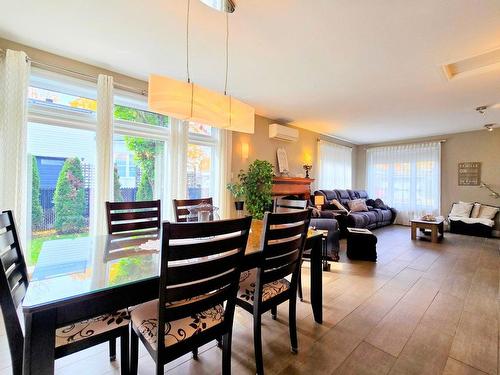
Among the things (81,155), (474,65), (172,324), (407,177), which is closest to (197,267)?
(172,324)

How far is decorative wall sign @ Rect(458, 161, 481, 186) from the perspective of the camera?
592 cm

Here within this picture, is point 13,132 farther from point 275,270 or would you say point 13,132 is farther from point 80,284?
point 275,270

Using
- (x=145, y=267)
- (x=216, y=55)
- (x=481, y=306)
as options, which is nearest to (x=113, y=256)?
(x=145, y=267)

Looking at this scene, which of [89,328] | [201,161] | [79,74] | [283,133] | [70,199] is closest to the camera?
[89,328]

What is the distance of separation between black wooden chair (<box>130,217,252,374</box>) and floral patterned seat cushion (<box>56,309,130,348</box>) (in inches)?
3.1

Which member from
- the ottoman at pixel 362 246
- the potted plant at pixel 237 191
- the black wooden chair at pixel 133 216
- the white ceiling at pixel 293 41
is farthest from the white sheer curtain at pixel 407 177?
the black wooden chair at pixel 133 216

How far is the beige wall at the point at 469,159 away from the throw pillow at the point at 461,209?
345 mm

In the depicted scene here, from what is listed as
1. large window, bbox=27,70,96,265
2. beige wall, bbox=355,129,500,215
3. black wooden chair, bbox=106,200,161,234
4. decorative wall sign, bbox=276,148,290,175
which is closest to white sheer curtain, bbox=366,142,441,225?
beige wall, bbox=355,129,500,215

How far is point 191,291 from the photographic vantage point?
3.56 feet

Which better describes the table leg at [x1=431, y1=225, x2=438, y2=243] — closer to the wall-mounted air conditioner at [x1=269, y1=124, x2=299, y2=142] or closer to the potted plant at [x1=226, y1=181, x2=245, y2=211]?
the wall-mounted air conditioner at [x1=269, y1=124, x2=299, y2=142]

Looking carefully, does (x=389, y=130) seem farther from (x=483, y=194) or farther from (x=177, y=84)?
(x=177, y=84)

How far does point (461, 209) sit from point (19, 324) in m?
7.66

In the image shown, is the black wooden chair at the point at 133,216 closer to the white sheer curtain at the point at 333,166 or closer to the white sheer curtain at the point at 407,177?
the white sheer curtain at the point at 333,166

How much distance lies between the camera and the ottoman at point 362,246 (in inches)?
143
